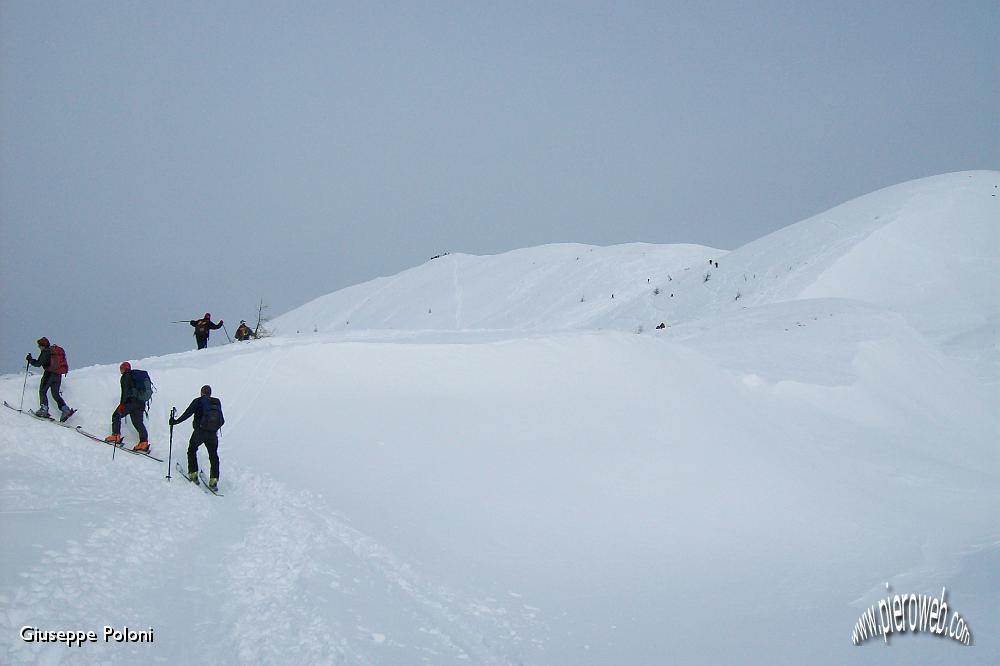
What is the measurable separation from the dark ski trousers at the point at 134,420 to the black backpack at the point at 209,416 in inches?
62.0

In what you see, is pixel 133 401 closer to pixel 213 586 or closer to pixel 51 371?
pixel 51 371

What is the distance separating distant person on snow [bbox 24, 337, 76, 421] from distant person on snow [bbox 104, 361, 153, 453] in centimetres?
120

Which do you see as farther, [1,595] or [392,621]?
[392,621]

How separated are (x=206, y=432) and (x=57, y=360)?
3752mm

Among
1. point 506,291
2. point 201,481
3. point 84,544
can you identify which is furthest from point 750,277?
point 84,544

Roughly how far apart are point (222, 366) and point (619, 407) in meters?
7.42

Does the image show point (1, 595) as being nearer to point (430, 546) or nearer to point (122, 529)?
point (122, 529)

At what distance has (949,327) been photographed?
21297 millimetres

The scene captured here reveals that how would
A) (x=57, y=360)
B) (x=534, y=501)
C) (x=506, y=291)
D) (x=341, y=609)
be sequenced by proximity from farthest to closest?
(x=506, y=291)
(x=57, y=360)
(x=534, y=501)
(x=341, y=609)

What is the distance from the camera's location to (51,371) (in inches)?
448

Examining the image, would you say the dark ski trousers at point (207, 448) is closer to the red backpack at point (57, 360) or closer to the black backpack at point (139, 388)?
the black backpack at point (139, 388)

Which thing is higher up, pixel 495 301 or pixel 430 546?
pixel 495 301

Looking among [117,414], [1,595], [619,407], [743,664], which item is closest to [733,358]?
[619,407]

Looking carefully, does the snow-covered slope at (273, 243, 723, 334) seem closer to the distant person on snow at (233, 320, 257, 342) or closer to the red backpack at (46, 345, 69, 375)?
the distant person on snow at (233, 320, 257, 342)
